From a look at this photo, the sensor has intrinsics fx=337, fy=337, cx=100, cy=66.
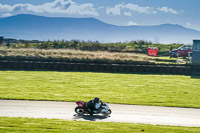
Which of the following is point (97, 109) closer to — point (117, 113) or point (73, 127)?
point (117, 113)

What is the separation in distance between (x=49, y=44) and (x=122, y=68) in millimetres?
18472

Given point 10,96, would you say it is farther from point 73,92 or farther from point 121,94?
point 121,94

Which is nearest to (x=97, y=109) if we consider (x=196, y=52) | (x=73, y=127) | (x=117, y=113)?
(x=117, y=113)

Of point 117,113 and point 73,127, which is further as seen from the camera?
point 117,113

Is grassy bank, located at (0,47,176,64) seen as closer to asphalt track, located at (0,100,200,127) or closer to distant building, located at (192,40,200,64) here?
distant building, located at (192,40,200,64)

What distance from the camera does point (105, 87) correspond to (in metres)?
26.0

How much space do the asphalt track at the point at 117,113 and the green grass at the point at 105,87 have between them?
4.30 feet

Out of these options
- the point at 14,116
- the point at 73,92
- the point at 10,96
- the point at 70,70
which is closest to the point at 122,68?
the point at 70,70

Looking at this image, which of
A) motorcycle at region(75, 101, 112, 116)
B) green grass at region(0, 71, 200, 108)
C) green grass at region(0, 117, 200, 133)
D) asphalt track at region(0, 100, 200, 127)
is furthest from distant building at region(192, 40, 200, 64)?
green grass at region(0, 117, 200, 133)

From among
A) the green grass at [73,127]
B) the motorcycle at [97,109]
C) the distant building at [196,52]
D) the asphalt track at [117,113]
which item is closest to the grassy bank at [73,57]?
the distant building at [196,52]

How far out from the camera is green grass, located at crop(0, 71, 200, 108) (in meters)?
21.3

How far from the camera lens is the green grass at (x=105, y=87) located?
839 inches

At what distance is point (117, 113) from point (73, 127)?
4020mm

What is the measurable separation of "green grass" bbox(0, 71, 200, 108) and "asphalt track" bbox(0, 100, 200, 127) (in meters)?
1.31
